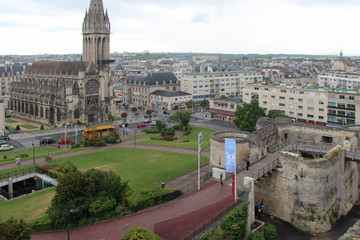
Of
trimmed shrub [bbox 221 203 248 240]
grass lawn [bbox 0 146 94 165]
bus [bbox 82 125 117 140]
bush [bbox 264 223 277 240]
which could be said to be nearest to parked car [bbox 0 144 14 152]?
grass lawn [bbox 0 146 94 165]

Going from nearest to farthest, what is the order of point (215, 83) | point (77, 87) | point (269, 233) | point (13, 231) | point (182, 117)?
point (13, 231)
point (269, 233)
point (182, 117)
point (77, 87)
point (215, 83)

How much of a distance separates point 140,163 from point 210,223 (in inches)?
970

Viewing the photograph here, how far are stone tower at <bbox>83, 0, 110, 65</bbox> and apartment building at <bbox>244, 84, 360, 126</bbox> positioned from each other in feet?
141

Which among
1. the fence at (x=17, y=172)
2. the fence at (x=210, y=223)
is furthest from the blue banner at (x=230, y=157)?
the fence at (x=17, y=172)

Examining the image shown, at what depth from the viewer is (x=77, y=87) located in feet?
290

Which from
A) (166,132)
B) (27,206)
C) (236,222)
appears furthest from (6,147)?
(236,222)

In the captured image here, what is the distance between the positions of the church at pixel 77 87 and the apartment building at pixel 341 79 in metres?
75.1

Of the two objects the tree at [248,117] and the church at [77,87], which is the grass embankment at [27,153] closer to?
the church at [77,87]

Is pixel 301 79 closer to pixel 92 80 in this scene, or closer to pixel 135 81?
pixel 135 81

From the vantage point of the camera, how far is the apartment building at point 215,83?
118 meters

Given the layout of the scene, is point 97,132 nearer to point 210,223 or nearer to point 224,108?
point 224,108

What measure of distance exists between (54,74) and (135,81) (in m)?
34.2

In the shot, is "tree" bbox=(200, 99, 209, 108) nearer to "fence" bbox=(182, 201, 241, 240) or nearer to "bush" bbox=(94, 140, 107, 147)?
"bush" bbox=(94, 140, 107, 147)

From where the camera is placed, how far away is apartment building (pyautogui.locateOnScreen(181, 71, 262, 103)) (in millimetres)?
117938
